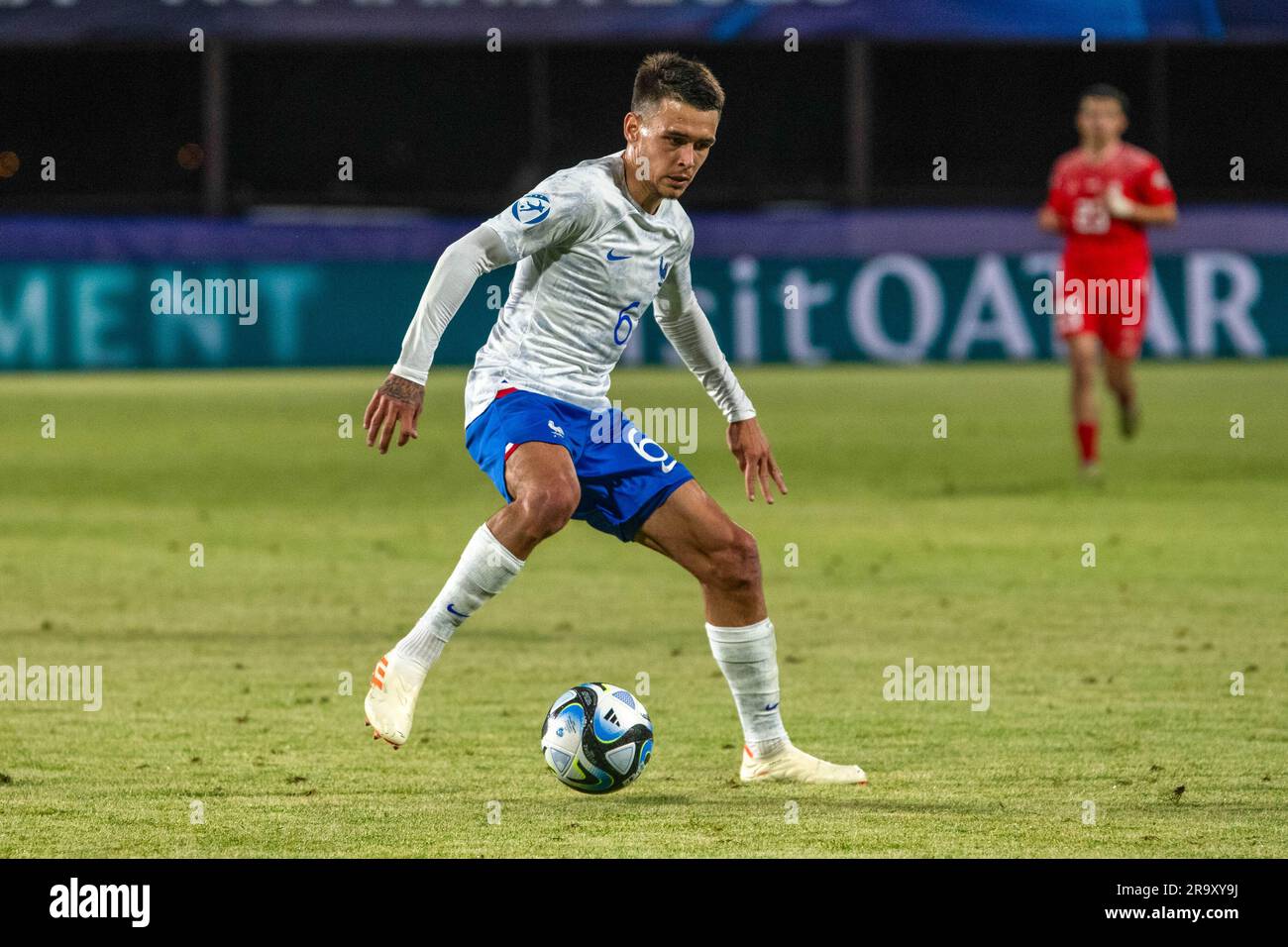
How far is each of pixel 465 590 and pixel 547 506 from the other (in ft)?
1.08

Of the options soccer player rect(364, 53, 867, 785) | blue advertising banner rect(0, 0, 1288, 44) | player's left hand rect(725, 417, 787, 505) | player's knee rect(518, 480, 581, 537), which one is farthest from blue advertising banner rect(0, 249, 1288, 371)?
player's knee rect(518, 480, 581, 537)

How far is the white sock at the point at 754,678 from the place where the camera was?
719 centimetres

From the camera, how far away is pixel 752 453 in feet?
25.1

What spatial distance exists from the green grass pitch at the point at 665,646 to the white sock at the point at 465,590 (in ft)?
1.47

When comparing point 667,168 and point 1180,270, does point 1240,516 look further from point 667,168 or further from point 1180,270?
point 1180,270

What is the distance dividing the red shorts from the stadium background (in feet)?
29.9

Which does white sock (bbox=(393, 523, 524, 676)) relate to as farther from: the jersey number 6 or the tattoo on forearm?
the jersey number 6

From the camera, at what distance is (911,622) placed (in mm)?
10742

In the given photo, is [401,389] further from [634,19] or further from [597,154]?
[597,154]

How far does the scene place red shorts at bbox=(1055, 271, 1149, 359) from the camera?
17094 millimetres

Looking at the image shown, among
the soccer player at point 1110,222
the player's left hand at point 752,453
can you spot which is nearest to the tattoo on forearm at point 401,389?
the player's left hand at point 752,453

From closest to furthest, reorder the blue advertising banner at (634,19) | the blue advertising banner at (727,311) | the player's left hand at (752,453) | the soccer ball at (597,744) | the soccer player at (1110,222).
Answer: the soccer ball at (597,744) → the player's left hand at (752,453) → the soccer player at (1110,222) → the blue advertising banner at (727,311) → the blue advertising banner at (634,19)

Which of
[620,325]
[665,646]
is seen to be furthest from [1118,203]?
[620,325]

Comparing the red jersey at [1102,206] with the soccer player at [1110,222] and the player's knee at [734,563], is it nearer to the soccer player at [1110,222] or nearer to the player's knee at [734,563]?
the soccer player at [1110,222]
